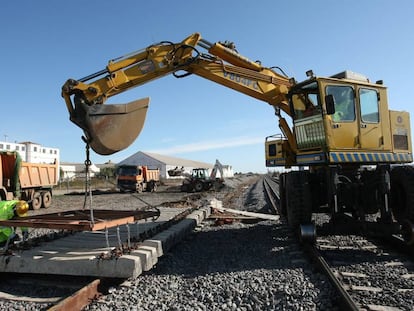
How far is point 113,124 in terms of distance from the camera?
6273 millimetres

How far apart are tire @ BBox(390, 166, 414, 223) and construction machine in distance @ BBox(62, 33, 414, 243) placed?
18 millimetres

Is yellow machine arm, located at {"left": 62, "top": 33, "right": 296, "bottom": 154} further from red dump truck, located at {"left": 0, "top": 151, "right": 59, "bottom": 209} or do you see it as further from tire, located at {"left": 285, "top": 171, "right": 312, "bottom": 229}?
red dump truck, located at {"left": 0, "top": 151, "right": 59, "bottom": 209}

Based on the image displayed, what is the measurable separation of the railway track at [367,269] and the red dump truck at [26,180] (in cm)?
1011

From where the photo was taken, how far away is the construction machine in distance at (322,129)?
6.40 m

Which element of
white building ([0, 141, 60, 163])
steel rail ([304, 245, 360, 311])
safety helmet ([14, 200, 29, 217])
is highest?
white building ([0, 141, 60, 163])

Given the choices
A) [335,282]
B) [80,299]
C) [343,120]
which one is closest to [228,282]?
[335,282]

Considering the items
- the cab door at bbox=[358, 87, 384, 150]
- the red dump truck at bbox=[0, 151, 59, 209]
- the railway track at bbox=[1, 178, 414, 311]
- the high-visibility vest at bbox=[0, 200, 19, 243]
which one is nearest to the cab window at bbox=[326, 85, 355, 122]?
the cab door at bbox=[358, 87, 384, 150]

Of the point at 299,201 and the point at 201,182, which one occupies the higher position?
the point at 201,182

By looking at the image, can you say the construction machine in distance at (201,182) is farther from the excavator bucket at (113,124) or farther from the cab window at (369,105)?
the excavator bucket at (113,124)

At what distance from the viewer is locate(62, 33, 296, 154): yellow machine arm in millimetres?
6277

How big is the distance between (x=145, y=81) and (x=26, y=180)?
43.0 ft

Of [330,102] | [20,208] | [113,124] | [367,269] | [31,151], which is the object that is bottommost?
[367,269]

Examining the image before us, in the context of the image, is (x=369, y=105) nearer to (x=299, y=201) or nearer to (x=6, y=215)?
(x=299, y=201)

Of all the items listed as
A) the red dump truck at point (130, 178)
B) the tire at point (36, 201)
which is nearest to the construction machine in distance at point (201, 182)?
the red dump truck at point (130, 178)
